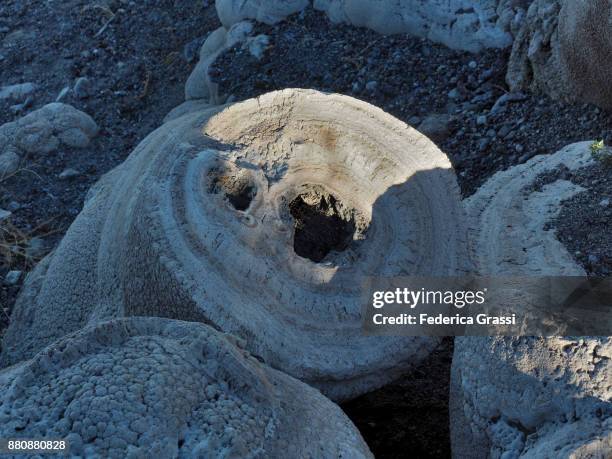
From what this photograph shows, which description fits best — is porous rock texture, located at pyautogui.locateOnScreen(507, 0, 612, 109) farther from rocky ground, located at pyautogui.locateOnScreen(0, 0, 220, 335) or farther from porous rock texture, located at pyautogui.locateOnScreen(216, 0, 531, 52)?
rocky ground, located at pyautogui.locateOnScreen(0, 0, 220, 335)

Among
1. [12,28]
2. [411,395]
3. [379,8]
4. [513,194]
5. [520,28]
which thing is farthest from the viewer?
[12,28]

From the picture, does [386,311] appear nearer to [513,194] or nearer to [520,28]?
[513,194]

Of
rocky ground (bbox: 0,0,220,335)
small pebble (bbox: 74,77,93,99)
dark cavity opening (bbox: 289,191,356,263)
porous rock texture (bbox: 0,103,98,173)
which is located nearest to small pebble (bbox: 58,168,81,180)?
rocky ground (bbox: 0,0,220,335)

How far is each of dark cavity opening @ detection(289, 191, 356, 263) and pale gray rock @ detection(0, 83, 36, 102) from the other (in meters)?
2.97

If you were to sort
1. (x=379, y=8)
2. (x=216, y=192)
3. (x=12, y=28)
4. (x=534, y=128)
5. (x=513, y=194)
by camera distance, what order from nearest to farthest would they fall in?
(x=216, y=192) → (x=513, y=194) → (x=534, y=128) → (x=379, y=8) → (x=12, y=28)

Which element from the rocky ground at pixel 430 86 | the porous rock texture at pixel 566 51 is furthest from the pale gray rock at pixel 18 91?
the porous rock texture at pixel 566 51

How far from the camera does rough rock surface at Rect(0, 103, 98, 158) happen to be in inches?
163

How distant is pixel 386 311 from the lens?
2225 mm

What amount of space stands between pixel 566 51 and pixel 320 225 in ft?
4.91

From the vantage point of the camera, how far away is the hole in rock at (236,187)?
214 centimetres

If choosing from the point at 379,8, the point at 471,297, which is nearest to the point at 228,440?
the point at 471,297

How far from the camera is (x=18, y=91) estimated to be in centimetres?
471

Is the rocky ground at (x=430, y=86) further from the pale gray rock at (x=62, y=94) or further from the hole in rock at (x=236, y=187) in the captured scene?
the hole in rock at (x=236, y=187)

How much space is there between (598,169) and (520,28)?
1.32 meters
